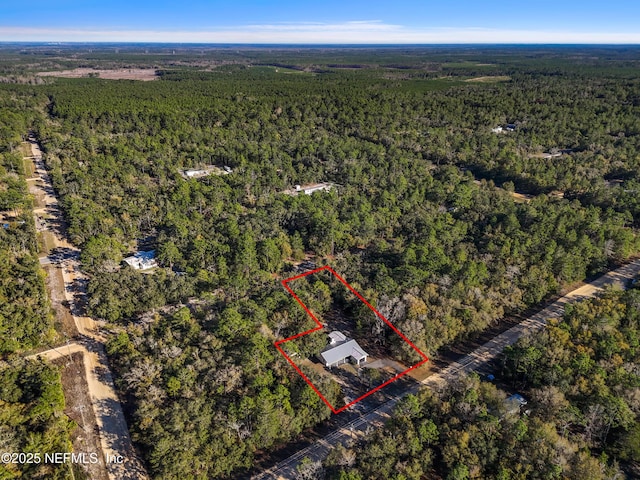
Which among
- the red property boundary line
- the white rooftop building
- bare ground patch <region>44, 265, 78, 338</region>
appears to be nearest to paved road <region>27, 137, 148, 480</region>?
bare ground patch <region>44, 265, 78, 338</region>

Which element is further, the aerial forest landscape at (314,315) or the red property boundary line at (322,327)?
the red property boundary line at (322,327)

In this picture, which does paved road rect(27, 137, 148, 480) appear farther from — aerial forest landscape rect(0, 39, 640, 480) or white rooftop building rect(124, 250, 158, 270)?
white rooftop building rect(124, 250, 158, 270)

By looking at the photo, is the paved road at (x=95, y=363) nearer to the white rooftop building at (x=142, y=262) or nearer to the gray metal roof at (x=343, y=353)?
the white rooftop building at (x=142, y=262)

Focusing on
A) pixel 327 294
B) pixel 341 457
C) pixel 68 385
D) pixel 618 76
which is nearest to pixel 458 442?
pixel 341 457

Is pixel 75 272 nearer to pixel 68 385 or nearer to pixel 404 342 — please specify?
pixel 68 385

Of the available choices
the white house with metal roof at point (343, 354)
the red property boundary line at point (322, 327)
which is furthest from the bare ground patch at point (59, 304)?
the white house with metal roof at point (343, 354)

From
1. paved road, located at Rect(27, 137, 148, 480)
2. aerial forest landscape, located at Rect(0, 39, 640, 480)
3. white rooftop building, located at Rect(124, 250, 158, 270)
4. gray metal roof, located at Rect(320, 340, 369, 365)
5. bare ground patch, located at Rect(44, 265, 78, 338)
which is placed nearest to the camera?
aerial forest landscape, located at Rect(0, 39, 640, 480)

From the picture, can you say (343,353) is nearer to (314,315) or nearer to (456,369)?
(314,315)
